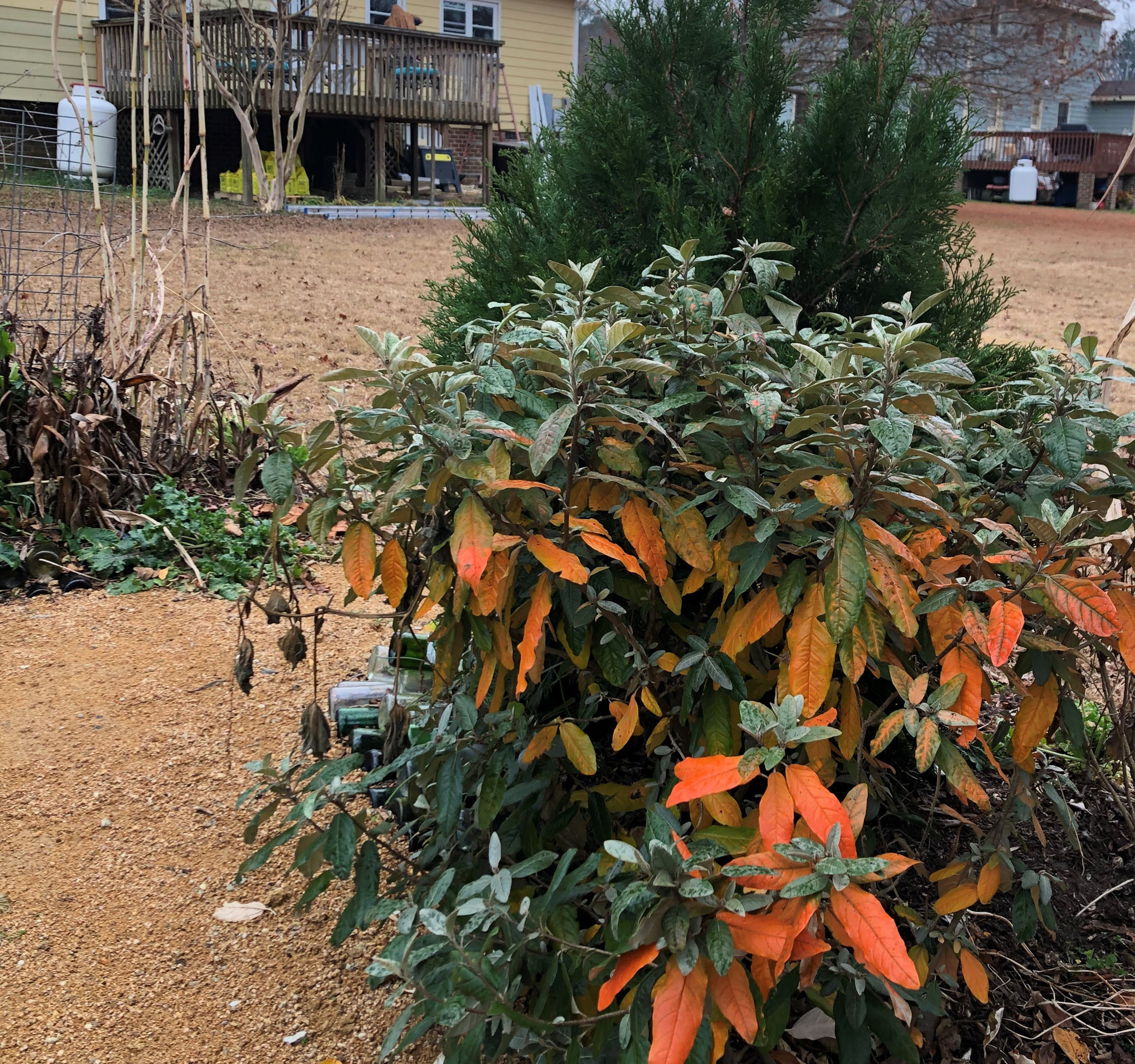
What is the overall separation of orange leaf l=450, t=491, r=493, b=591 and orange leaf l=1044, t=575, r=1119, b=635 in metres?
0.79

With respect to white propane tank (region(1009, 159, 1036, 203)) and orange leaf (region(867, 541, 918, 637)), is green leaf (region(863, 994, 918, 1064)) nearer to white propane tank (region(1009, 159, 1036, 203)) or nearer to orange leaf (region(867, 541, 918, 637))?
orange leaf (region(867, 541, 918, 637))

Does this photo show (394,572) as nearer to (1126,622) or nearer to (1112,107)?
(1126,622)

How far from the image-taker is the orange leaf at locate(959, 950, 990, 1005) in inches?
69.6

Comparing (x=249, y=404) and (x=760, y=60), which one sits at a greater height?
(x=760, y=60)

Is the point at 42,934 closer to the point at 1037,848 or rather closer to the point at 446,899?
the point at 446,899

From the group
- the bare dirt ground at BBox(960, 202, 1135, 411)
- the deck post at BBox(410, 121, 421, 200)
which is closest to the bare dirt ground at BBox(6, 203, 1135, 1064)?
the bare dirt ground at BBox(960, 202, 1135, 411)

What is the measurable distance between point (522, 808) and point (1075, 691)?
3.06 feet

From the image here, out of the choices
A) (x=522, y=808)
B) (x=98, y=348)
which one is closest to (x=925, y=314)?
(x=522, y=808)

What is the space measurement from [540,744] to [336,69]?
698 inches

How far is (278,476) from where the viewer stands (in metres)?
1.71

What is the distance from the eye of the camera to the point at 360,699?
304cm

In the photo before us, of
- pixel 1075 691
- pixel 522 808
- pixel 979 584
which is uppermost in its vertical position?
pixel 979 584

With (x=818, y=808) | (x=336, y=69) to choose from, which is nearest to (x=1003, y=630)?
(x=818, y=808)

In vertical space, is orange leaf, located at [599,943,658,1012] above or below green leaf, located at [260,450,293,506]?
below
